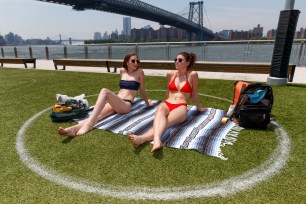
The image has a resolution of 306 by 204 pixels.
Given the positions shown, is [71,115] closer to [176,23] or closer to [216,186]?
[216,186]

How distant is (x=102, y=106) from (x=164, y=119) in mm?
1450

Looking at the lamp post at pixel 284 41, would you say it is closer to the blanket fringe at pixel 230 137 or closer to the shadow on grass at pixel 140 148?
the blanket fringe at pixel 230 137

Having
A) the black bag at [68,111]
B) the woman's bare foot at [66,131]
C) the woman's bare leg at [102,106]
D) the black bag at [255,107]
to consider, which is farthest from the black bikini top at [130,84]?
the black bag at [255,107]

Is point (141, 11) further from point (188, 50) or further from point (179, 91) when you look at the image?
point (179, 91)

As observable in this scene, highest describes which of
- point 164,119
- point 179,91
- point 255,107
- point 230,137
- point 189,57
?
point 189,57

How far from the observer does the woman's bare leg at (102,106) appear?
514 cm

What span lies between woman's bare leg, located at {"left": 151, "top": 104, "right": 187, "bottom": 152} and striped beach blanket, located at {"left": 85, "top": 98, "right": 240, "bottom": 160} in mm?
217

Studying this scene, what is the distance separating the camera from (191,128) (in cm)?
525

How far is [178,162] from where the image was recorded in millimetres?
3957

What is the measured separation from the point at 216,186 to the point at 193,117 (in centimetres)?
269

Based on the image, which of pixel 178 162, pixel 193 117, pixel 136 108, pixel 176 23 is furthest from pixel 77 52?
pixel 176 23

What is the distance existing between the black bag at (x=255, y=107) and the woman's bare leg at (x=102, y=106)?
8.89 ft

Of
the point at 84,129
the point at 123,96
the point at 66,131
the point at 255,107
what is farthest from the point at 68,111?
the point at 255,107

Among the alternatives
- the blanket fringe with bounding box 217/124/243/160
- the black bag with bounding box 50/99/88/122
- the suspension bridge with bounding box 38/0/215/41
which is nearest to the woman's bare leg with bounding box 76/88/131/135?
the black bag with bounding box 50/99/88/122
